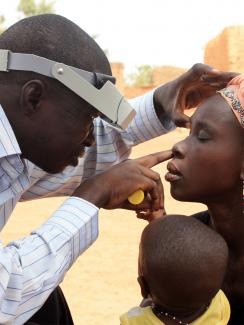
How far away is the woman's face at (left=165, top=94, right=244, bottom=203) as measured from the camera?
7.73 feet

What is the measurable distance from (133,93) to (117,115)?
73.5ft

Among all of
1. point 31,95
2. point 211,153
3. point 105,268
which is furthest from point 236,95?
point 105,268

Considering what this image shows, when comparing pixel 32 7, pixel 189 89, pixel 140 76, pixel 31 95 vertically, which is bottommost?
pixel 140 76

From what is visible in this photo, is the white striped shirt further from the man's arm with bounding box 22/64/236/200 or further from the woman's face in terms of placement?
the man's arm with bounding box 22/64/236/200

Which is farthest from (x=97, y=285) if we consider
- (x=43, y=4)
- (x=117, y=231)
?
(x=43, y=4)

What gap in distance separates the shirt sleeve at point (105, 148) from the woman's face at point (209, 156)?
640 mm

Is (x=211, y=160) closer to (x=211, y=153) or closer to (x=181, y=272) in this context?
(x=211, y=153)

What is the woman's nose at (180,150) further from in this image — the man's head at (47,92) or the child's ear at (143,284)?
the child's ear at (143,284)

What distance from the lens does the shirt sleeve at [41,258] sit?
7.12 feet

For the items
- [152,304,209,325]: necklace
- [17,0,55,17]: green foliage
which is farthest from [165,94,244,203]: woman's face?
[17,0,55,17]: green foliage

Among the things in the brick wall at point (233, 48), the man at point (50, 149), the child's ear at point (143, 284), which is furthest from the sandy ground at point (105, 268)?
the brick wall at point (233, 48)

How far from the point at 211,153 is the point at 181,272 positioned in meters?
0.47

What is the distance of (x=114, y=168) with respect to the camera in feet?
7.76

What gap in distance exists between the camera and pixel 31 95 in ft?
7.63
